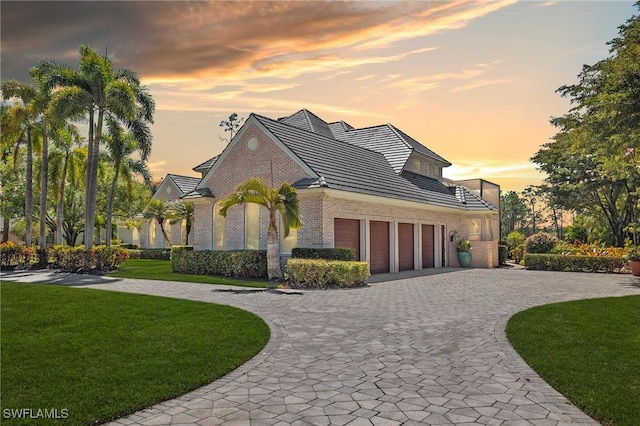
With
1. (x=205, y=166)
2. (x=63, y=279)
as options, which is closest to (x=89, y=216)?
(x=63, y=279)

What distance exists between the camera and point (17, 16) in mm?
9523

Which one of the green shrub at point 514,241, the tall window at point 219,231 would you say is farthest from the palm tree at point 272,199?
the green shrub at point 514,241

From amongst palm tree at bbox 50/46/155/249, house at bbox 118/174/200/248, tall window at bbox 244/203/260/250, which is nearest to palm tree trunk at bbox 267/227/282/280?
tall window at bbox 244/203/260/250

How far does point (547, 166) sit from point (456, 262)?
14896 millimetres

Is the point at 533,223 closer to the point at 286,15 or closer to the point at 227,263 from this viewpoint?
the point at 227,263

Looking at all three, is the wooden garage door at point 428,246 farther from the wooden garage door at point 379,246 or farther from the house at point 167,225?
the house at point 167,225

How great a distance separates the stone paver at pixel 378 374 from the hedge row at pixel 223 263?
20.5ft

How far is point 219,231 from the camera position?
23.1 metres

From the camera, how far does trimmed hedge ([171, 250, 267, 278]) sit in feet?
63.3

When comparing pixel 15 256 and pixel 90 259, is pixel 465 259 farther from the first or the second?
pixel 15 256

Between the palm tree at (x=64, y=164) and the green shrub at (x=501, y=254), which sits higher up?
the palm tree at (x=64, y=164)

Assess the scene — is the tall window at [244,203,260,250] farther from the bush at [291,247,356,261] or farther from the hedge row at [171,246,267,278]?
the bush at [291,247,356,261]

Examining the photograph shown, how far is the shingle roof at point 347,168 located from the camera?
796 inches

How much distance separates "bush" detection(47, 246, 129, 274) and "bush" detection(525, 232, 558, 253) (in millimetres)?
24316
